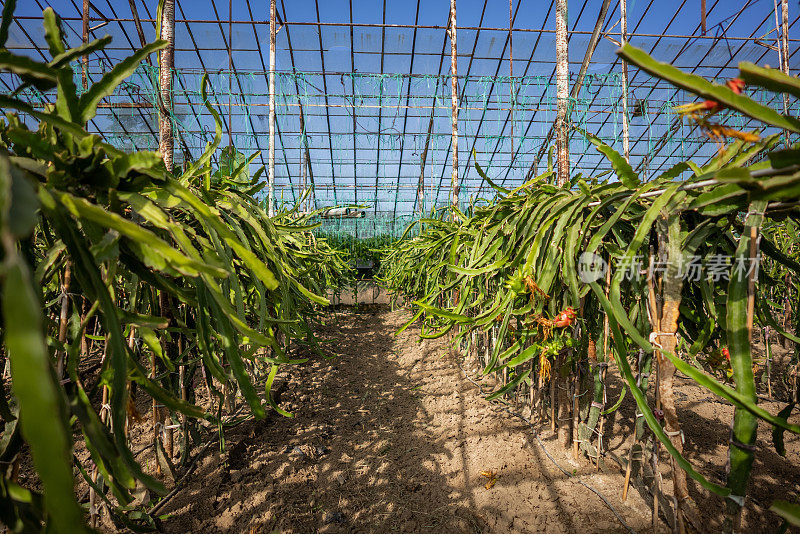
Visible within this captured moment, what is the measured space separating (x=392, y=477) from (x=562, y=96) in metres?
2.03

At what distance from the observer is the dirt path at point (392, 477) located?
3.32 ft

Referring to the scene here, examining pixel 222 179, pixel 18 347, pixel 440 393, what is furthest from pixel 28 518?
pixel 440 393

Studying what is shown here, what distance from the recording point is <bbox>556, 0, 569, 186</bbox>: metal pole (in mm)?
1977

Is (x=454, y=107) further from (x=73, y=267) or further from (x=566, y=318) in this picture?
(x=73, y=267)

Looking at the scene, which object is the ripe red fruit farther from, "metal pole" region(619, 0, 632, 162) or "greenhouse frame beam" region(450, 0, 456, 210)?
"metal pole" region(619, 0, 632, 162)

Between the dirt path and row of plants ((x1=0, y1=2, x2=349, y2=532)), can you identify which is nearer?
row of plants ((x1=0, y1=2, x2=349, y2=532))

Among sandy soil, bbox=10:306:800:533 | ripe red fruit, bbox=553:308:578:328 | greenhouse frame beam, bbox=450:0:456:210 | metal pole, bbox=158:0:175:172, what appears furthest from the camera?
greenhouse frame beam, bbox=450:0:456:210

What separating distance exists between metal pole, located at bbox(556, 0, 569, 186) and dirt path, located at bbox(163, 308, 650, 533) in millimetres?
1211

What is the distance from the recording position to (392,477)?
1254mm

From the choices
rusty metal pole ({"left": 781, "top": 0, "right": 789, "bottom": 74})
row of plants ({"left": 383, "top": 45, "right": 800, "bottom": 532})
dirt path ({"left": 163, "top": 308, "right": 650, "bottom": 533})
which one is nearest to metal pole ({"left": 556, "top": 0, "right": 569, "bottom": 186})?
row of plants ({"left": 383, "top": 45, "right": 800, "bottom": 532})

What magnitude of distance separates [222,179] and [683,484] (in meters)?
1.17

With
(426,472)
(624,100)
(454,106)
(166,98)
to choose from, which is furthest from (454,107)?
(426,472)

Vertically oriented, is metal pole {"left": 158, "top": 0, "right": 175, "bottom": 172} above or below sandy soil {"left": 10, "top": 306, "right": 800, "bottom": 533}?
above

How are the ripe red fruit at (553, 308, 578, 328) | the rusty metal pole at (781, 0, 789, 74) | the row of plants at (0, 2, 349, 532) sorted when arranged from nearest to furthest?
1. the row of plants at (0, 2, 349, 532)
2. the ripe red fruit at (553, 308, 578, 328)
3. the rusty metal pole at (781, 0, 789, 74)
